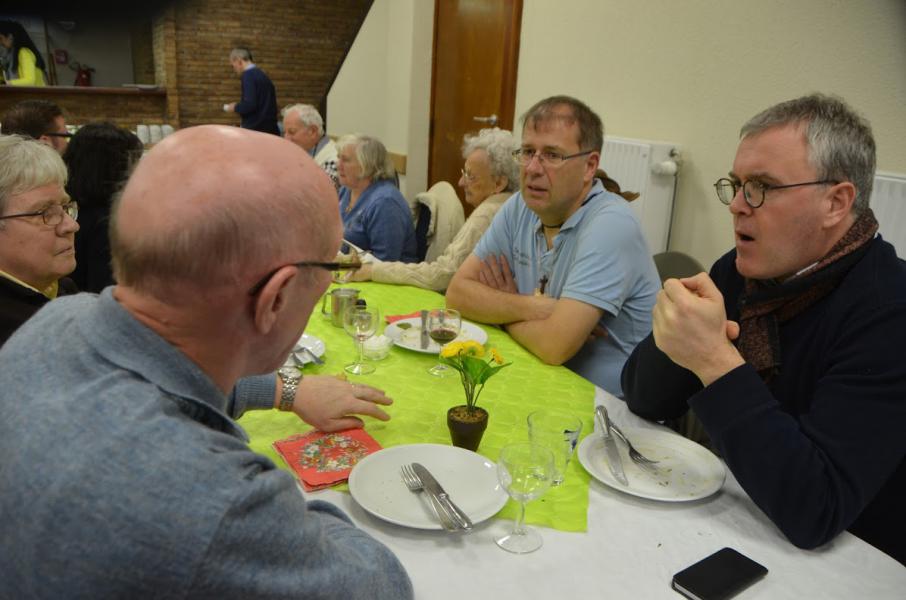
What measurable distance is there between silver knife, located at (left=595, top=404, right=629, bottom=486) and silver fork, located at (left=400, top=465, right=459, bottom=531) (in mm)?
362

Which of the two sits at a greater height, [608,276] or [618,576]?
[608,276]

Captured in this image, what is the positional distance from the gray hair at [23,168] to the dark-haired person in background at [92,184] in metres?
0.79

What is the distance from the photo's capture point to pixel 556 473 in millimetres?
1157

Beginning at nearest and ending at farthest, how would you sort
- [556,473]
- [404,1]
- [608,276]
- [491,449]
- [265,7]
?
[556,473] < [491,449] < [608,276] < [404,1] < [265,7]

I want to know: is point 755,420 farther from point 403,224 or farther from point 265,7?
point 265,7

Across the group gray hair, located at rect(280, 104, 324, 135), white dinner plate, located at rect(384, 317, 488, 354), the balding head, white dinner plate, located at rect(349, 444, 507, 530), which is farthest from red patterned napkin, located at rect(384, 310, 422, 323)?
gray hair, located at rect(280, 104, 324, 135)

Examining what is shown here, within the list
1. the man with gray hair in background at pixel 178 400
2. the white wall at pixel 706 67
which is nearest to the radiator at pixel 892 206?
the white wall at pixel 706 67

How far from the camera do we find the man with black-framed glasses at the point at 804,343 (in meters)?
1.18

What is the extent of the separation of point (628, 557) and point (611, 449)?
1.03ft

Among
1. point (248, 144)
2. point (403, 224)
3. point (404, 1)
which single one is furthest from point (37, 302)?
point (404, 1)

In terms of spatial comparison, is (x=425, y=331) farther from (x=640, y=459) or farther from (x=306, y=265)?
(x=306, y=265)

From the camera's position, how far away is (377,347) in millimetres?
1911

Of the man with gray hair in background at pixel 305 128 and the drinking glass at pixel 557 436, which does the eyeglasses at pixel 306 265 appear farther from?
the man with gray hair in background at pixel 305 128

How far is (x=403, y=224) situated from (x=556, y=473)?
8.71 feet
